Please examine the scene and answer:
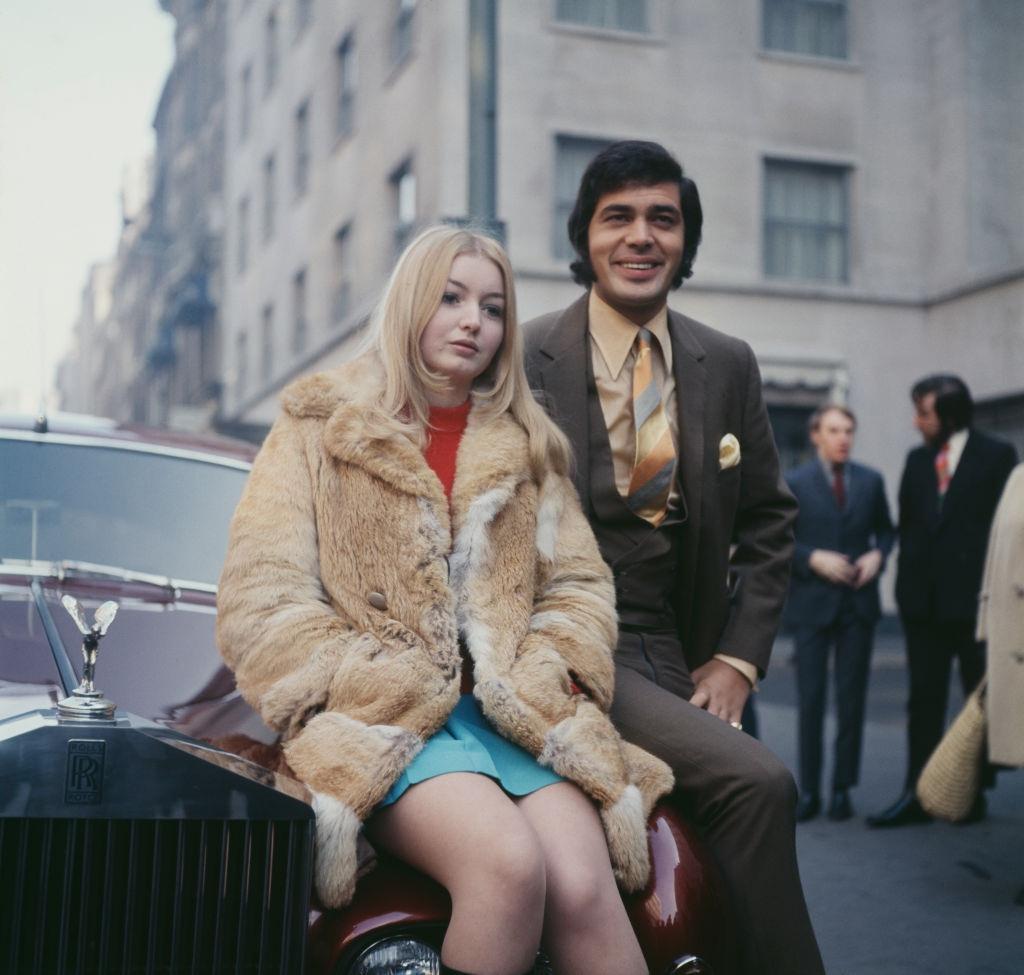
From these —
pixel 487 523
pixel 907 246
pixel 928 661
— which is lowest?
pixel 928 661

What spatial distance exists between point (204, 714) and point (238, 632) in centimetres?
46

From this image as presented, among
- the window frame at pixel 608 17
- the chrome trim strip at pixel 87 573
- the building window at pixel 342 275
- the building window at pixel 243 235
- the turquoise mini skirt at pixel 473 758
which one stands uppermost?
the window frame at pixel 608 17

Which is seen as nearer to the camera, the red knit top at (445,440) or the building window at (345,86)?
the red knit top at (445,440)

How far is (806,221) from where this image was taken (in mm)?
20562

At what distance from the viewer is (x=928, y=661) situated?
7.50 m

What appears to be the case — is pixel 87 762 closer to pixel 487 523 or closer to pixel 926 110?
pixel 487 523

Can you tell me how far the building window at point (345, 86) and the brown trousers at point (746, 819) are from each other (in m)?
21.8

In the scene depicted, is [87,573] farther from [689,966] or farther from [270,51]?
[270,51]

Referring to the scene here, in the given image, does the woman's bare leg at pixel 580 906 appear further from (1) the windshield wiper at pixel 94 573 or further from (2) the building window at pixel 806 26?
(2) the building window at pixel 806 26

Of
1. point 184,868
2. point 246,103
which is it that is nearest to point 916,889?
point 184,868

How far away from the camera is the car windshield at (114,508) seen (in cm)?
400

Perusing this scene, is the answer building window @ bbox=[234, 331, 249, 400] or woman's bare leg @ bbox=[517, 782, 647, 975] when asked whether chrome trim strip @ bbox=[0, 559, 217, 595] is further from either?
building window @ bbox=[234, 331, 249, 400]

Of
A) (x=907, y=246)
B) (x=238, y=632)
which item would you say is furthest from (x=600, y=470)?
(x=907, y=246)

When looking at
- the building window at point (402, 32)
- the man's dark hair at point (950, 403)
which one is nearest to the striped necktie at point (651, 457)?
the man's dark hair at point (950, 403)
